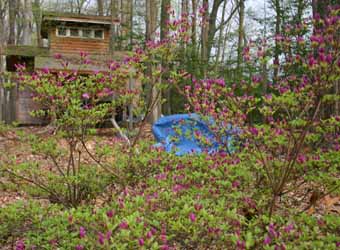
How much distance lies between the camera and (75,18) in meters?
15.0

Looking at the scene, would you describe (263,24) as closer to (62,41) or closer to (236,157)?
(62,41)

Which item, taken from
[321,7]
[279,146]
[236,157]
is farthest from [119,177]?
[321,7]

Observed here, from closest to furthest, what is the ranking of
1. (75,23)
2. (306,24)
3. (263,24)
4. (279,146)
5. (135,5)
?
(306,24) < (279,146) < (75,23) < (263,24) < (135,5)

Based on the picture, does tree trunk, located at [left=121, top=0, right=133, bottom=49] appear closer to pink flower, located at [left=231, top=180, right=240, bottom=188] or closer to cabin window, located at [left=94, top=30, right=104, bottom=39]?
cabin window, located at [left=94, top=30, right=104, bottom=39]

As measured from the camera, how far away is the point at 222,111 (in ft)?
10.2

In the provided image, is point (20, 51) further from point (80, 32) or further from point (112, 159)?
point (112, 159)

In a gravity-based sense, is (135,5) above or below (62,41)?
above

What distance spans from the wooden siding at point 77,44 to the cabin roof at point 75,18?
0.54 meters

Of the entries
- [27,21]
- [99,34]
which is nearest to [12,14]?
[27,21]

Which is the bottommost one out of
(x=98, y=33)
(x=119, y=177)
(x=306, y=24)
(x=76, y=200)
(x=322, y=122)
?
(x=76, y=200)

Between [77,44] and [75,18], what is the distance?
967mm

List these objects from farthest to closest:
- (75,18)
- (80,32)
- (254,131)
Answer: 1. (80,32)
2. (75,18)
3. (254,131)

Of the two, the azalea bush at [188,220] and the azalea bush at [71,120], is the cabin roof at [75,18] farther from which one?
the azalea bush at [188,220]

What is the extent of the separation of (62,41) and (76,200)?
492 inches
